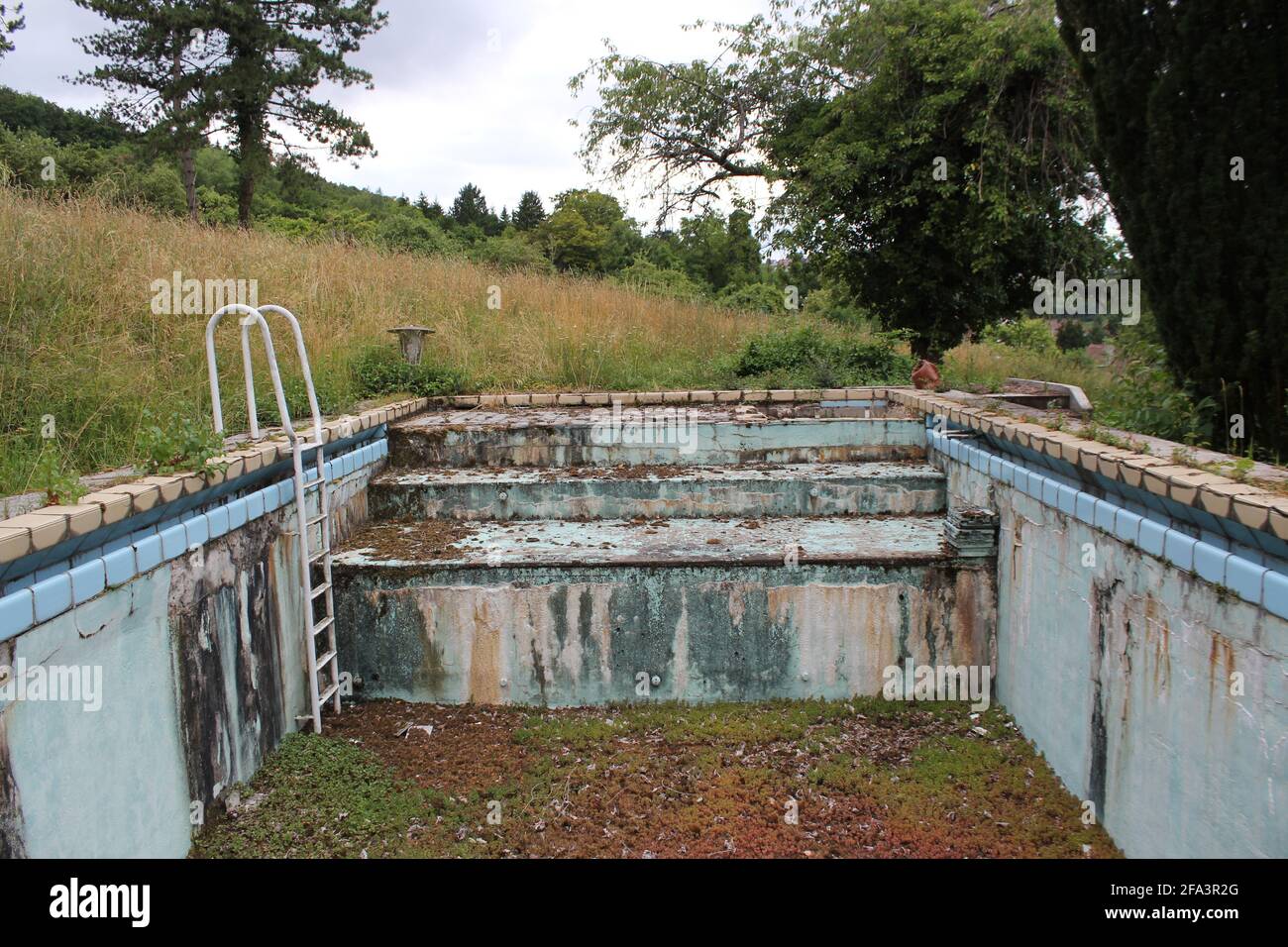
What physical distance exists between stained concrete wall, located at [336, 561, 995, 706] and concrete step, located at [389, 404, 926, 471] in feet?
5.99

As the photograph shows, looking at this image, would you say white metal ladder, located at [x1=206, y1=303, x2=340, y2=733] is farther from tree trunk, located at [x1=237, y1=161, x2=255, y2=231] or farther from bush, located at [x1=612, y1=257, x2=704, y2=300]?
tree trunk, located at [x1=237, y1=161, x2=255, y2=231]

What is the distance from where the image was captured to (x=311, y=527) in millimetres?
4453

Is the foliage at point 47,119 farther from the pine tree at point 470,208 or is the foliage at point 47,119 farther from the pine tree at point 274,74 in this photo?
the pine tree at point 470,208

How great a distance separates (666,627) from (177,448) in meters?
2.40

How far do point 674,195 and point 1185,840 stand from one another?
11.6 metres

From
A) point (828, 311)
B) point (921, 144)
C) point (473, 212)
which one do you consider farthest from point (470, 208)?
point (921, 144)

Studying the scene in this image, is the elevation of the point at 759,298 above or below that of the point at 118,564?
above

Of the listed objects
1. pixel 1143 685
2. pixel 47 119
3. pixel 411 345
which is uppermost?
pixel 47 119

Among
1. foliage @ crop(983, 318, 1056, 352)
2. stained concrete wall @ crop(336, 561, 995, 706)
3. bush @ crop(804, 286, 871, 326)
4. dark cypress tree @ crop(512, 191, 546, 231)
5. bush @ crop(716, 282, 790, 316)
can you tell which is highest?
dark cypress tree @ crop(512, 191, 546, 231)

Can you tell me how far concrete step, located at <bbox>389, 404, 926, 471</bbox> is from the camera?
619 cm

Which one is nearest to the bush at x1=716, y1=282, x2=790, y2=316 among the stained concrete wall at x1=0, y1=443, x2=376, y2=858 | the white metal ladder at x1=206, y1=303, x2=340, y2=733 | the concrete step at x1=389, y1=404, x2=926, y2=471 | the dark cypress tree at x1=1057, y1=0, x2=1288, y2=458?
the concrete step at x1=389, y1=404, x2=926, y2=471

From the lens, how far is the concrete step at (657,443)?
20.3 ft

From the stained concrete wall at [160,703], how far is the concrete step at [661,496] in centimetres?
136

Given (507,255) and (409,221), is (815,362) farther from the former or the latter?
(409,221)
